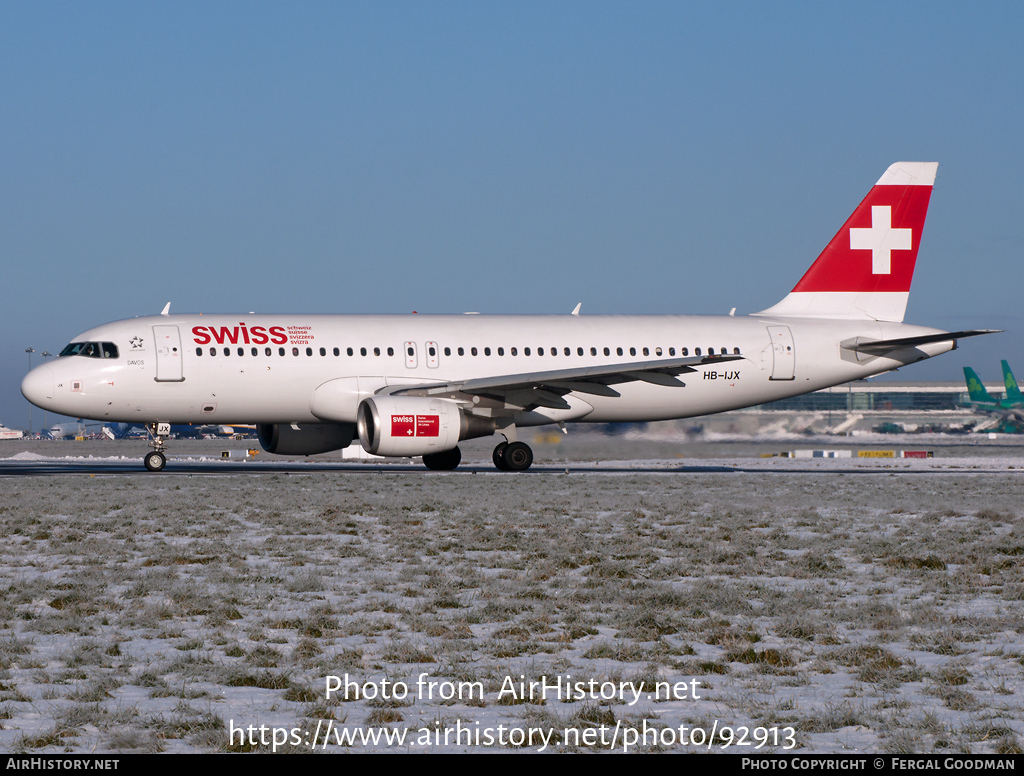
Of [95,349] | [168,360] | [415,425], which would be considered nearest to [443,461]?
[415,425]

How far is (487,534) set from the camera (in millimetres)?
14570

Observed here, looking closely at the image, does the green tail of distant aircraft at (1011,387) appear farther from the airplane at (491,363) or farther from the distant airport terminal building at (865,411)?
the airplane at (491,363)

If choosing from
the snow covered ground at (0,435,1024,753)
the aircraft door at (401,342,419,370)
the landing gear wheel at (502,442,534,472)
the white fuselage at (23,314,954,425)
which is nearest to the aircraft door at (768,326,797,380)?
the white fuselage at (23,314,954,425)

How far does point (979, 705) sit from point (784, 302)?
2562cm

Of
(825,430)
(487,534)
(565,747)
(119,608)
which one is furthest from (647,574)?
(825,430)

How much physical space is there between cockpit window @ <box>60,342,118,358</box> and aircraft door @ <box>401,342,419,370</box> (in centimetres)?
662

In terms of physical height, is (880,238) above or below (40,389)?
above

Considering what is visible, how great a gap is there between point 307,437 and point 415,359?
132 inches

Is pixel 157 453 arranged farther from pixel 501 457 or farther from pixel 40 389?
pixel 501 457

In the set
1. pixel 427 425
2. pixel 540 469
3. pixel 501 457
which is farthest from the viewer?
pixel 540 469

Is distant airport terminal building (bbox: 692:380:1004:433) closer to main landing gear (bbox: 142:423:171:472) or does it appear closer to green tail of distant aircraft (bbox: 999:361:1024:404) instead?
green tail of distant aircraft (bbox: 999:361:1024:404)

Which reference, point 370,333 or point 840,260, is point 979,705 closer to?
point 370,333

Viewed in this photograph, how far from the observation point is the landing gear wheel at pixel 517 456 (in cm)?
2755

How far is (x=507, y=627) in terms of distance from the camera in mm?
8617
